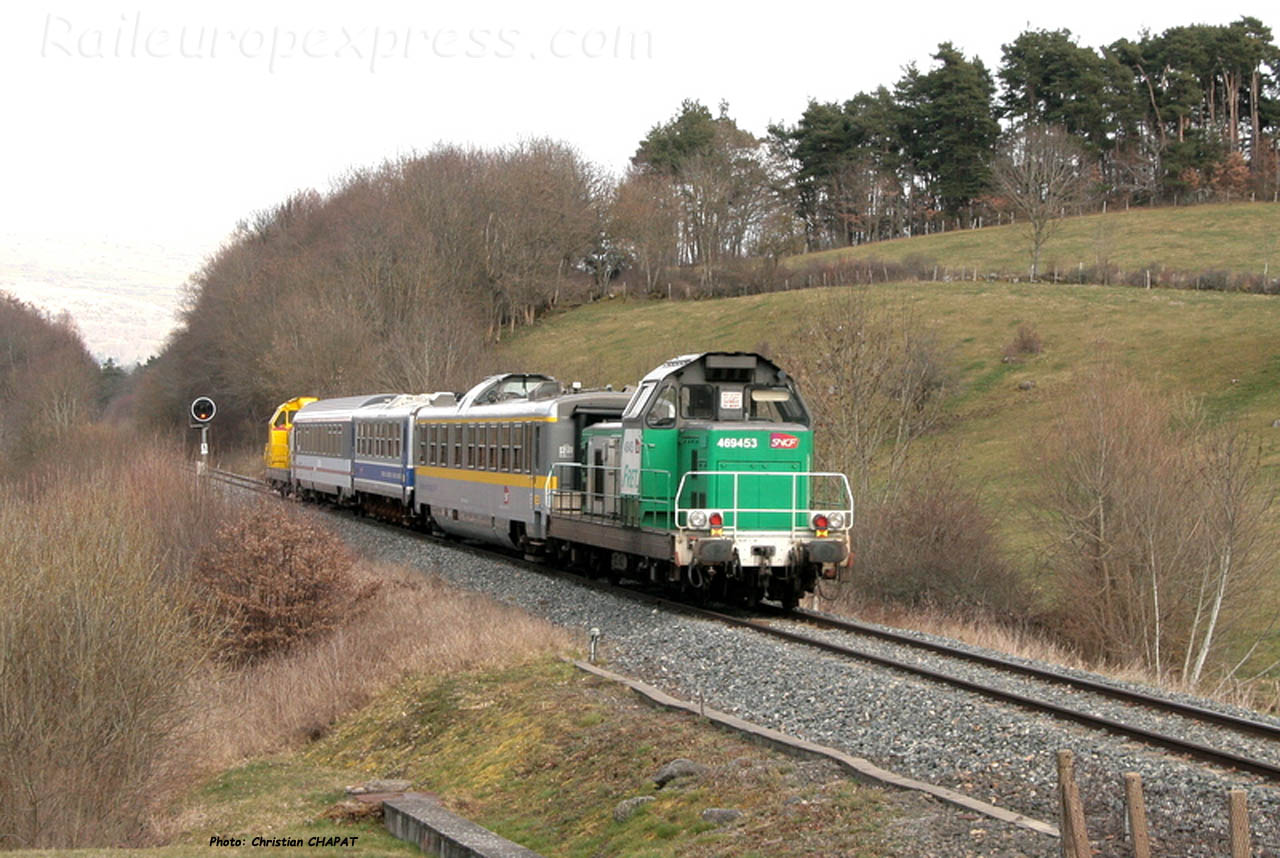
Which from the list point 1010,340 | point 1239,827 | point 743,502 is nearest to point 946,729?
point 1239,827

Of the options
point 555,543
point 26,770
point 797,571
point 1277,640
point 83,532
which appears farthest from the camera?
point 1277,640

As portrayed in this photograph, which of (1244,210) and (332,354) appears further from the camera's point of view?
(1244,210)

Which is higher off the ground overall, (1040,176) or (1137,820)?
(1040,176)

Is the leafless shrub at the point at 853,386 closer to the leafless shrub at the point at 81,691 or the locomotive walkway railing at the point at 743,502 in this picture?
the locomotive walkway railing at the point at 743,502

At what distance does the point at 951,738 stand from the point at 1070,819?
3.68 m

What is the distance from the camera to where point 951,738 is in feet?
34.7

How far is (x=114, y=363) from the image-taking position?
142 m

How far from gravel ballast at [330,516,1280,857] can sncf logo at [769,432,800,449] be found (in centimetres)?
278

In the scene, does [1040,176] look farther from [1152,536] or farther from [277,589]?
[277,589]

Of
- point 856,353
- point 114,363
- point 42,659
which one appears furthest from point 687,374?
point 114,363

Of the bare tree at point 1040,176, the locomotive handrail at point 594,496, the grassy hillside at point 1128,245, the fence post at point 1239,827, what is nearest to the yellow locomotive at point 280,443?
the locomotive handrail at point 594,496

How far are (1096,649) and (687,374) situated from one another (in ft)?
40.2

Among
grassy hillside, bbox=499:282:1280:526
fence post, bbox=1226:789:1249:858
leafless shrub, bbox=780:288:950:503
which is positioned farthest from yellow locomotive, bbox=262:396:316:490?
fence post, bbox=1226:789:1249:858

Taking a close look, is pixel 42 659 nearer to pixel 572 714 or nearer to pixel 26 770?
pixel 26 770
